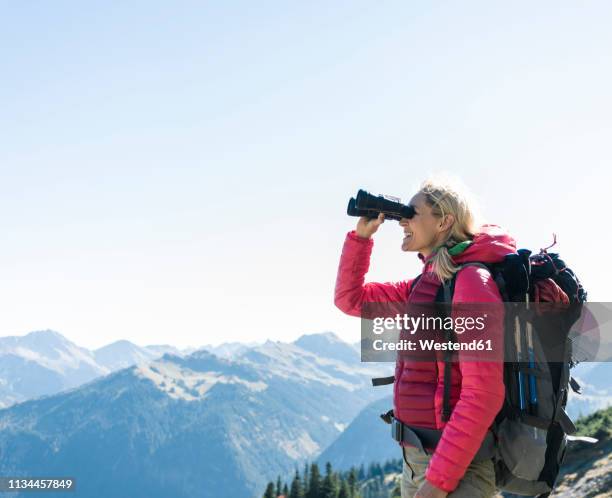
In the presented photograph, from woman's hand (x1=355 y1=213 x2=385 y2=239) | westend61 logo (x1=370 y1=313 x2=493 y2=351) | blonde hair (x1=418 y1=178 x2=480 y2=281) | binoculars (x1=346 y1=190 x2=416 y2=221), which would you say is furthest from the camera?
woman's hand (x1=355 y1=213 x2=385 y2=239)

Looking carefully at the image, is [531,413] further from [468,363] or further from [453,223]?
[453,223]

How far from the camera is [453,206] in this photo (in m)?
5.24

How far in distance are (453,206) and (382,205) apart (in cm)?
62

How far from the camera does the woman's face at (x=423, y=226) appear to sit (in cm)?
529

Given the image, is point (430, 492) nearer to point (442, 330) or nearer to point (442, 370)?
point (442, 370)

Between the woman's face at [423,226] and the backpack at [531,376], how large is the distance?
596 mm

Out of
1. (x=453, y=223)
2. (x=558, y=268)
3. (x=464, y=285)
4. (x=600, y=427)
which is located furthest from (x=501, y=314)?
(x=600, y=427)

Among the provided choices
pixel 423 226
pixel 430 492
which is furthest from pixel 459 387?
pixel 423 226

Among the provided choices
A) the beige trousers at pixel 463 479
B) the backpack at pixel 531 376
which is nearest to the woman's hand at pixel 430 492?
the beige trousers at pixel 463 479

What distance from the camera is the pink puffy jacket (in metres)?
4.31

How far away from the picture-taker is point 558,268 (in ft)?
15.8

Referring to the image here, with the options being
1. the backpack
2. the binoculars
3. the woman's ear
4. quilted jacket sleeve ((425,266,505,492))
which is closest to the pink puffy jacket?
quilted jacket sleeve ((425,266,505,492))

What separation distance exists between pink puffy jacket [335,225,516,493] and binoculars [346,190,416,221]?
18.0 inches

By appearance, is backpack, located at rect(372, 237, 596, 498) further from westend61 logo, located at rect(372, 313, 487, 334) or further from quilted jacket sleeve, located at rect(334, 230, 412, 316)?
quilted jacket sleeve, located at rect(334, 230, 412, 316)
